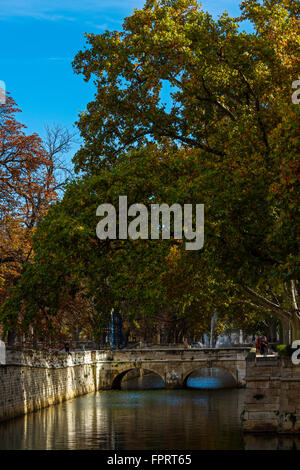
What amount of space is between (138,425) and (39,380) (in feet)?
26.2

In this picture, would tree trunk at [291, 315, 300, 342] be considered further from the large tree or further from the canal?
the large tree

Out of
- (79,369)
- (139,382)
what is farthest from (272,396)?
(139,382)

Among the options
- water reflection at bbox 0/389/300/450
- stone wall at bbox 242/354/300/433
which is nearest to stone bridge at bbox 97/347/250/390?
water reflection at bbox 0/389/300/450

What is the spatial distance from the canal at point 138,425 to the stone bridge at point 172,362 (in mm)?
5602

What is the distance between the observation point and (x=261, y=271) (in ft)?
82.0

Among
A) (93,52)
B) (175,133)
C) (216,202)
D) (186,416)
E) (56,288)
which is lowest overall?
(186,416)

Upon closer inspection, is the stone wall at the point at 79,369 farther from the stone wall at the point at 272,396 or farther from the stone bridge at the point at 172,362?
the stone wall at the point at 272,396

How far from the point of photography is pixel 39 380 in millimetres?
41562

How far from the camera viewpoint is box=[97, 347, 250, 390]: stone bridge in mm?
59625

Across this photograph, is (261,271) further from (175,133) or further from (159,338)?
(159,338)

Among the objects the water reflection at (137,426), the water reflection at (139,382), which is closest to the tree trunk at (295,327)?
the water reflection at (137,426)

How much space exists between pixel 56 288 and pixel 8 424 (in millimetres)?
11914
